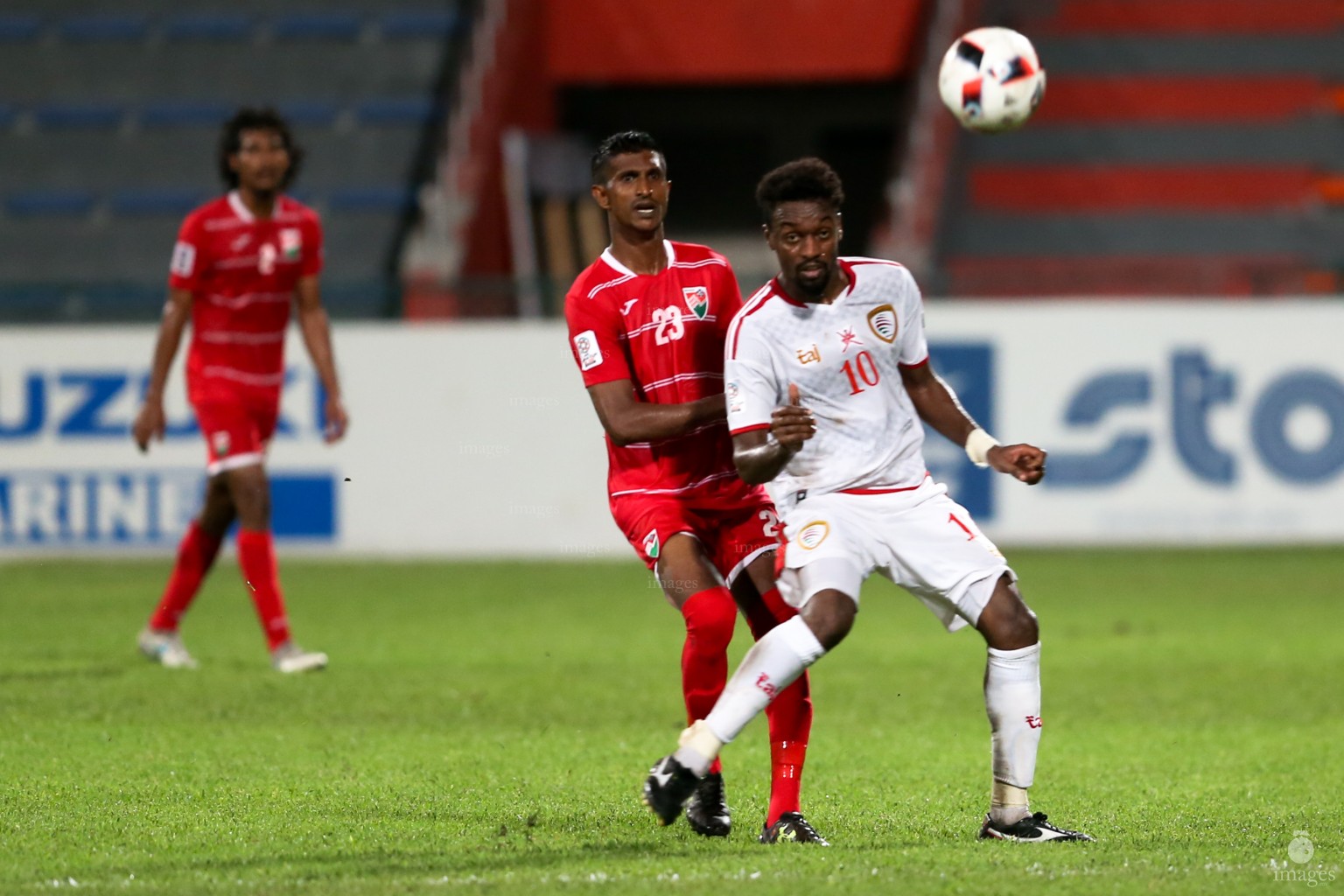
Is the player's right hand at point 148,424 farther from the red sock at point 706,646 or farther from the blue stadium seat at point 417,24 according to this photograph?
the blue stadium seat at point 417,24

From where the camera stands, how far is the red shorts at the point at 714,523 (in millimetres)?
5449

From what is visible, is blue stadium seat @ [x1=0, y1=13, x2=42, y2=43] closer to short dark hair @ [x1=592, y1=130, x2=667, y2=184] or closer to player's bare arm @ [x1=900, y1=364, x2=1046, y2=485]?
short dark hair @ [x1=592, y1=130, x2=667, y2=184]

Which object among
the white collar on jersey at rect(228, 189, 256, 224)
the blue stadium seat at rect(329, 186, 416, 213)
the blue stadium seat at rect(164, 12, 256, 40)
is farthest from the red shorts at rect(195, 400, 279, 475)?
the blue stadium seat at rect(164, 12, 256, 40)

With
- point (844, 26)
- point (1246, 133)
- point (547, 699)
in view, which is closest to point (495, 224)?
point (844, 26)

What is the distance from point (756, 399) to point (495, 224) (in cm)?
1484

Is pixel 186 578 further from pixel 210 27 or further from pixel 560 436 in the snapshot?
pixel 210 27

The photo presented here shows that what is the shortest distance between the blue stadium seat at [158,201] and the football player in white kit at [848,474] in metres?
13.9

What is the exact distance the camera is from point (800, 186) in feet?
16.5

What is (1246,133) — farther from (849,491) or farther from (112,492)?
(849,491)

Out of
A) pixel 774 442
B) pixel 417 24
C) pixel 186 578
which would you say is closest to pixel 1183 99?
pixel 417 24

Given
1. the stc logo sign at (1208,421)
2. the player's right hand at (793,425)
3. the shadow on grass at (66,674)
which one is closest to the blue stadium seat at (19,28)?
the stc logo sign at (1208,421)

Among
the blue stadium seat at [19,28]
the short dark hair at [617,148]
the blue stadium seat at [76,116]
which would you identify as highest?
the blue stadium seat at [19,28]

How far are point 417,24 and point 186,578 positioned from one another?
11.7 m

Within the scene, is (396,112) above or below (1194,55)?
below
